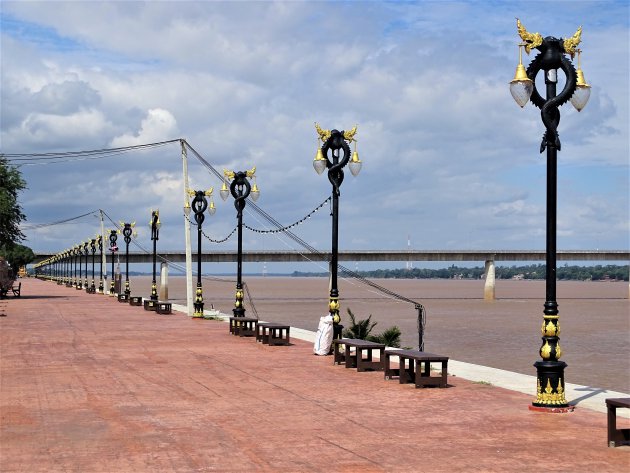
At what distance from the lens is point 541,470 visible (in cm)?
995

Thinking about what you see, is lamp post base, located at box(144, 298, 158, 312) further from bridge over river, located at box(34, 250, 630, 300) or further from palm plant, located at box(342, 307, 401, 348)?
bridge over river, located at box(34, 250, 630, 300)

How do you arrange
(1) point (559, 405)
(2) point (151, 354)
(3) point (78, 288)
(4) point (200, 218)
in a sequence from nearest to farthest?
(1) point (559, 405) → (2) point (151, 354) → (4) point (200, 218) → (3) point (78, 288)

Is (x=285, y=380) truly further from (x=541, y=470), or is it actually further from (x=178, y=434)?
(x=541, y=470)

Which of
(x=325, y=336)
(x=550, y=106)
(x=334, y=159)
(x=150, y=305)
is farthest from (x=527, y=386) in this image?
(x=150, y=305)

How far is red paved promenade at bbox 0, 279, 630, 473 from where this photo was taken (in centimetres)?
1047

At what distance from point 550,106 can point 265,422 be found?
651 centimetres

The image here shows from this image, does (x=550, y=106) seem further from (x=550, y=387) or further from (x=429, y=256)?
(x=429, y=256)

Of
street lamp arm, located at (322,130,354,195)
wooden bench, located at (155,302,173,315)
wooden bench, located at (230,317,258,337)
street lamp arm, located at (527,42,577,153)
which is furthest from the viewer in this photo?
wooden bench, located at (155,302,173,315)

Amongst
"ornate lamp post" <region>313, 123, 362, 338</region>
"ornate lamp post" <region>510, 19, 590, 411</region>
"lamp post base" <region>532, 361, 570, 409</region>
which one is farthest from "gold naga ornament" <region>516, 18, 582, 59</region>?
"ornate lamp post" <region>313, 123, 362, 338</region>

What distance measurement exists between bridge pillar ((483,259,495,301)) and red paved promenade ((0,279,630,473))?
96771mm

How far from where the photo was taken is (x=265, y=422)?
13.1m

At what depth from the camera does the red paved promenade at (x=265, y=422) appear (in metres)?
10.5

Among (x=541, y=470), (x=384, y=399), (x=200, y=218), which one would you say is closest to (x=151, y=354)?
(x=384, y=399)

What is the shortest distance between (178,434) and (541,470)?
15.1ft
